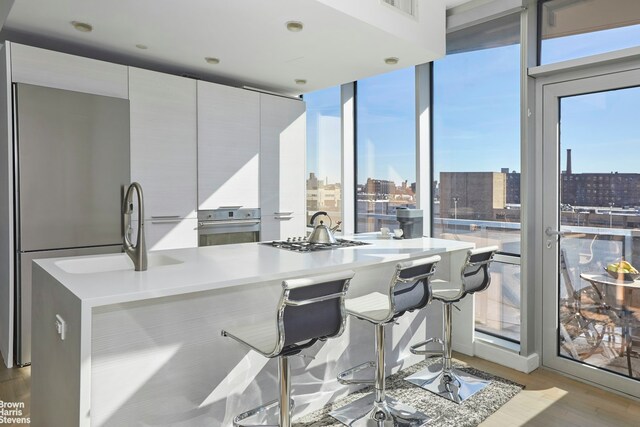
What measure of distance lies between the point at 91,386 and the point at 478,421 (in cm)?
205

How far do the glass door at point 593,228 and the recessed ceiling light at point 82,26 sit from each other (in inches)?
129

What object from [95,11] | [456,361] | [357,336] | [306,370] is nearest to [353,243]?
[357,336]

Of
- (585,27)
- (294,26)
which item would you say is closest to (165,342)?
(294,26)

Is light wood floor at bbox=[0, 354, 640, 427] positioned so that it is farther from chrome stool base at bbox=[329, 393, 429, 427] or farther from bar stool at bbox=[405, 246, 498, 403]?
chrome stool base at bbox=[329, 393, 429, 427]

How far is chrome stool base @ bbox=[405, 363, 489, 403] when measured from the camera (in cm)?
280

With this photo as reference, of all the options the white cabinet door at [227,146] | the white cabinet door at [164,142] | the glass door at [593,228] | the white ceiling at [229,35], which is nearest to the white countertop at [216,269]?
the glass door at [593,228]

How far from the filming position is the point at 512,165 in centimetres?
346

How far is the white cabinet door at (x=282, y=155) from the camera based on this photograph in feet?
14.8

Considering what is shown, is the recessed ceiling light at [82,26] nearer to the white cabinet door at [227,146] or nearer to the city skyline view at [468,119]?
the white cabinet door at [227,146]

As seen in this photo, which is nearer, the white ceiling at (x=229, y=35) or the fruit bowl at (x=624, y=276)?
the white ceiling at (x=229, y=35)

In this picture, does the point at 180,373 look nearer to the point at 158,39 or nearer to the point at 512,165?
the point at 158,39

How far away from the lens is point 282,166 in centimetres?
468

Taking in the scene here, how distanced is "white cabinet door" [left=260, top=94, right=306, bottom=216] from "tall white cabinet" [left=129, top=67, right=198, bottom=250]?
80cm

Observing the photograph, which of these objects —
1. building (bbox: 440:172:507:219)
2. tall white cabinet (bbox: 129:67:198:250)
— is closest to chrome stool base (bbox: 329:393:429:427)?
building (bbox: 440:172:507:219)
